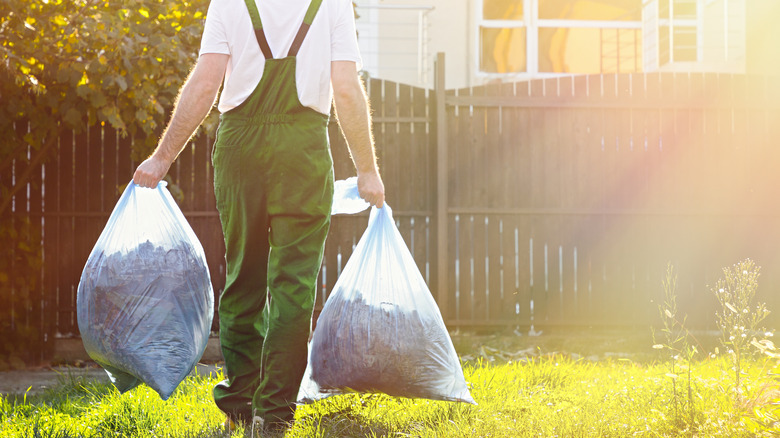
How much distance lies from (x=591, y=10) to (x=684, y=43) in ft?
4.53

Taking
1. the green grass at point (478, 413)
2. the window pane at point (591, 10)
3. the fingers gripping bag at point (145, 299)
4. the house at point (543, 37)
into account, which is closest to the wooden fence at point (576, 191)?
the green grass at point (478, 413)

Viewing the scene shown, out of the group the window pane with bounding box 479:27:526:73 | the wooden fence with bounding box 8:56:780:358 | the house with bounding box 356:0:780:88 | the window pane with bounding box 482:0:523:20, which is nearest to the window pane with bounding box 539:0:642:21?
the house with bounding box 356:0:780:88

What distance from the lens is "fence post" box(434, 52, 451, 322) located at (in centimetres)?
657

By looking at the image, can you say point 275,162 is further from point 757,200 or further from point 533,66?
point 533,66

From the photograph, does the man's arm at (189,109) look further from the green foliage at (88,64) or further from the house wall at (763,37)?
the house wall at (763,37)

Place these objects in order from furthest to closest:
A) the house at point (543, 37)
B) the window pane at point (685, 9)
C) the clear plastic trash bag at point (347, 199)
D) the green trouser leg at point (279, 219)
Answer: the window pane at point (685, 9) → the house at point (543, 37) → the clear plastic trash bag at point (347, 199) → the green trouser leg at point (279, 219)

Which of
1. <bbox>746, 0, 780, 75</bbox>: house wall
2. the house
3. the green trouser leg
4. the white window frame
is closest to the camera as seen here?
the green trouser leg

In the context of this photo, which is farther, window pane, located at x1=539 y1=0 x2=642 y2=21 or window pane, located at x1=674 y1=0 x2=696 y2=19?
window pane, located at x1=539 y1=0 x2=642 y2=21

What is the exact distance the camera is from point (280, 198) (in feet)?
8.98

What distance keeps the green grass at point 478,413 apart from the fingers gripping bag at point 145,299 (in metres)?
0.25

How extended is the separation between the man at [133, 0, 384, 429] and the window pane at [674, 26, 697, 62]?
8520mm

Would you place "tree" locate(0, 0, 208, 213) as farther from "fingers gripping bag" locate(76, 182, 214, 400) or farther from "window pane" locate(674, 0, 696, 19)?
"window pane" locate(674, 0, 696, 19)

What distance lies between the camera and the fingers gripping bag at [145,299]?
282cm

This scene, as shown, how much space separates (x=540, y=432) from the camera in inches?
109
